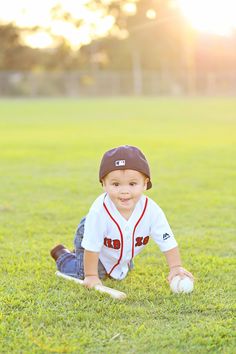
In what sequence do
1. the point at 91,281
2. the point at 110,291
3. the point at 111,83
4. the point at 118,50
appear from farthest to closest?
the point at 118,50 → the point at 111,83 → the point at 91,281 → the point at 110,291

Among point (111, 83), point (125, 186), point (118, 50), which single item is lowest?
point (111, 83)

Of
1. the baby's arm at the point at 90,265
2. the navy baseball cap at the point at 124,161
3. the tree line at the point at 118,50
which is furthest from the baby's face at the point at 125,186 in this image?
the tree line at the point at 118,50

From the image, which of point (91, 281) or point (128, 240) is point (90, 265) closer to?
point (91, 281)

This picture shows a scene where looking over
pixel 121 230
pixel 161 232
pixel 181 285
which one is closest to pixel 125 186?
pixel 121 230

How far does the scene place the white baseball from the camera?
3580mm

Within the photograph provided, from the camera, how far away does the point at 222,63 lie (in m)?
62.7

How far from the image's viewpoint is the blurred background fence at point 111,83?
48.8 meters

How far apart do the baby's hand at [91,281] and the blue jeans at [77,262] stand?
18cm

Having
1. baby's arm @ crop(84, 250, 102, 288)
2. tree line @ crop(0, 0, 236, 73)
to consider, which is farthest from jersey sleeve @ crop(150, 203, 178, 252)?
tree line @ crop(0, 0, 236, 73)

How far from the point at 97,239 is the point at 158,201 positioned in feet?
9.98

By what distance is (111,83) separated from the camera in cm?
5181

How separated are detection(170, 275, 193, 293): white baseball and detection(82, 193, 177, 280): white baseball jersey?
23cm

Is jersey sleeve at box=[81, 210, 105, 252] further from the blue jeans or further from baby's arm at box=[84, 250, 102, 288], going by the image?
the blue jeans

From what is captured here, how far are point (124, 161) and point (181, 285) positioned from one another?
2.33 ft
